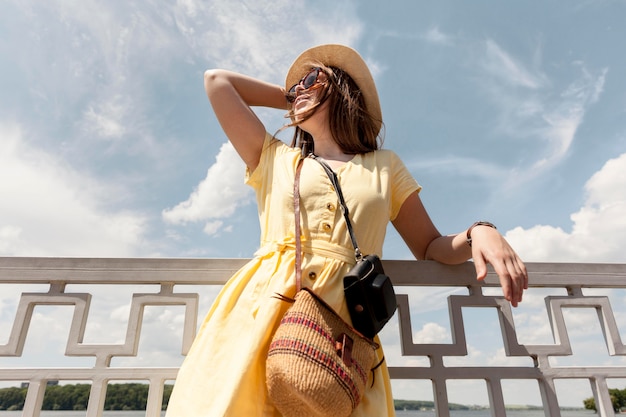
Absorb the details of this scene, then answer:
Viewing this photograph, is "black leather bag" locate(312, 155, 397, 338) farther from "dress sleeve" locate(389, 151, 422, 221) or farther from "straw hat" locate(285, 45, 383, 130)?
"straw hat" locate(285, 45, 383, 130)

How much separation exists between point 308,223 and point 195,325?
0.88 m

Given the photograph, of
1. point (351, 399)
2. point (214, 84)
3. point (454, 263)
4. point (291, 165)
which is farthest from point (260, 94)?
point (351, 399)

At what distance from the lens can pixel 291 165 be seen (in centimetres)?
174

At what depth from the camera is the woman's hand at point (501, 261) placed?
1.45 m

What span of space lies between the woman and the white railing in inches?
12.9

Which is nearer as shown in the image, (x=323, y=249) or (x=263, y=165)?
(x=323, y=249)

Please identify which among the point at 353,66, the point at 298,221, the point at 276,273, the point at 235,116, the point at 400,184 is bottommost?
the point at 276,273

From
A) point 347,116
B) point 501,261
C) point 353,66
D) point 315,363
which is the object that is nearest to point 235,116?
point 347,116

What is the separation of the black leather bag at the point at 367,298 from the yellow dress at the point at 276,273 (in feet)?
0.23

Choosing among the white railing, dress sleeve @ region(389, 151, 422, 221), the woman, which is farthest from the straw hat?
the white railing

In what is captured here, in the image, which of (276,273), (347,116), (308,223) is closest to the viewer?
(276,273)

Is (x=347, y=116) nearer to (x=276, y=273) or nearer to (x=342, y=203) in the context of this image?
(x=342, y=203)

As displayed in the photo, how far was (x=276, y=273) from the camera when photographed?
1.43 meters

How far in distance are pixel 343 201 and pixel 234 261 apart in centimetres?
74
